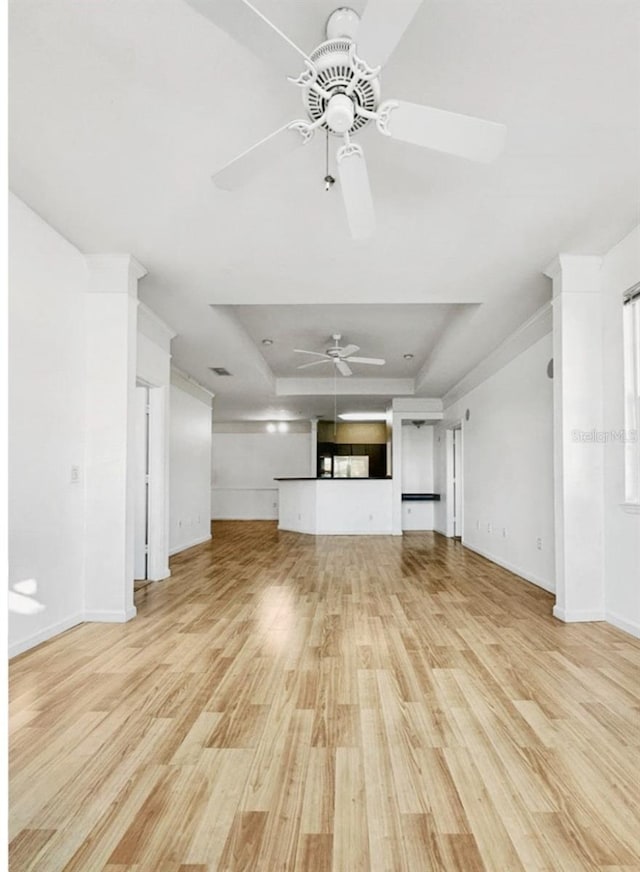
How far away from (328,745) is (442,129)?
2.19 metres

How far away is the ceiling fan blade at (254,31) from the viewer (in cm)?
152

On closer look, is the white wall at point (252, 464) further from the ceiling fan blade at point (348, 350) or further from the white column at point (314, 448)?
the ceiling fan blade at point (348, 350)

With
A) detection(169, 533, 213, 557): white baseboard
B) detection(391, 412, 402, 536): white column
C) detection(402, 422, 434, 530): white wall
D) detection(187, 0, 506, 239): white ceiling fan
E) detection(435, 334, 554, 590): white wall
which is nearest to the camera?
detection(187, 0, 506, 239): white ceiling fan

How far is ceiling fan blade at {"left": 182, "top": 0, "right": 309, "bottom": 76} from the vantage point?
1.52 m

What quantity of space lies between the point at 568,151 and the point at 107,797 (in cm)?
314

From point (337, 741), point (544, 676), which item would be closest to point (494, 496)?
point (544, 676)

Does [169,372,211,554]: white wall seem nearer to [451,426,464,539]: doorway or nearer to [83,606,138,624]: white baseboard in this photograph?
[83,606,138,624]: white baseboard

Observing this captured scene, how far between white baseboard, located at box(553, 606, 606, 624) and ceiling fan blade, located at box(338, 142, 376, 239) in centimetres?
281

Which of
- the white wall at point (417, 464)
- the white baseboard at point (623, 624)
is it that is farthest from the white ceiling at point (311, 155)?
the white wall at point (417, 464)

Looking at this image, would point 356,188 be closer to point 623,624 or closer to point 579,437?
point 579,437

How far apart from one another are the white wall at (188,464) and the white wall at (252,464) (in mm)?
4344

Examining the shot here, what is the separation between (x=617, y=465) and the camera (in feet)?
11.9

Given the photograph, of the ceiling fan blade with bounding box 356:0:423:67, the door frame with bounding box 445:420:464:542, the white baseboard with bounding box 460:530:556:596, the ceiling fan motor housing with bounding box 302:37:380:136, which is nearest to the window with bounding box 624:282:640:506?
the white baseboard with bounding box 460:530:556:596

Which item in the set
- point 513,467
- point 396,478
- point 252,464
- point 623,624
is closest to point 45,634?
point 623,624
